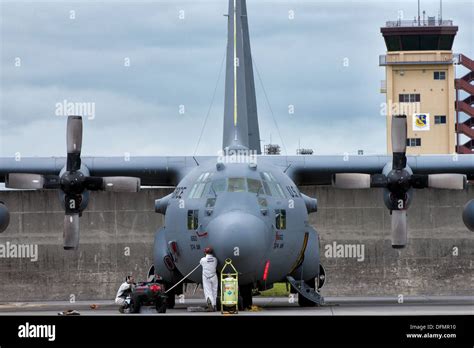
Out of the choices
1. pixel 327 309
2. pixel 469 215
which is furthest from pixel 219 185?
pixel 469 215

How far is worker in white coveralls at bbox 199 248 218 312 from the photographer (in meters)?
21.7

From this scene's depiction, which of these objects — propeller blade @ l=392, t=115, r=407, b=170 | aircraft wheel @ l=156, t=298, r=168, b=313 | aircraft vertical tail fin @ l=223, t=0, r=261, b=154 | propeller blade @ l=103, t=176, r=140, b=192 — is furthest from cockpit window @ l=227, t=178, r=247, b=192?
propeller blade @ l=392, t=115, r=407, b=170

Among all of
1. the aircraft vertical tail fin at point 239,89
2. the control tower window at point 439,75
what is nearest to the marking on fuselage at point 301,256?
the aircraft vertical tail fin at point 239,89

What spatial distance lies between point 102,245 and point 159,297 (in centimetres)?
1345

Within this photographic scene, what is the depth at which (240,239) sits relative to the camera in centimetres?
2094

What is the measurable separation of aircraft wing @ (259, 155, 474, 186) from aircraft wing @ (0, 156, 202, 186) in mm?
2737

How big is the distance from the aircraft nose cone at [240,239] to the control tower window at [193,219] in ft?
3.35

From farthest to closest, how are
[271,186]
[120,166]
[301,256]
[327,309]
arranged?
[120,166] < [301,256] < [327,309] < [271,186]

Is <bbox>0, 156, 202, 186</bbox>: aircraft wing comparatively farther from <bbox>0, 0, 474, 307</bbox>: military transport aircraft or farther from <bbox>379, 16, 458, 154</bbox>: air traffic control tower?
<bbox>379, 16, 458, 154</bbox>: air traffic control tower

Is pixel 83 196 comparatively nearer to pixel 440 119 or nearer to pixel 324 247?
pixel 324 247

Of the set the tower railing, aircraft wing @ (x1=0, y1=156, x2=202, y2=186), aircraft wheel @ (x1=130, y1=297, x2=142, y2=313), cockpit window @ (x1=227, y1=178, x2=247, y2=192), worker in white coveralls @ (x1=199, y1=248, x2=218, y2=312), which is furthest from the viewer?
the tower railing

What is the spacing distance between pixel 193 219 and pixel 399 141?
6565mm

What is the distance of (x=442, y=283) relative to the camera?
35.1 m
